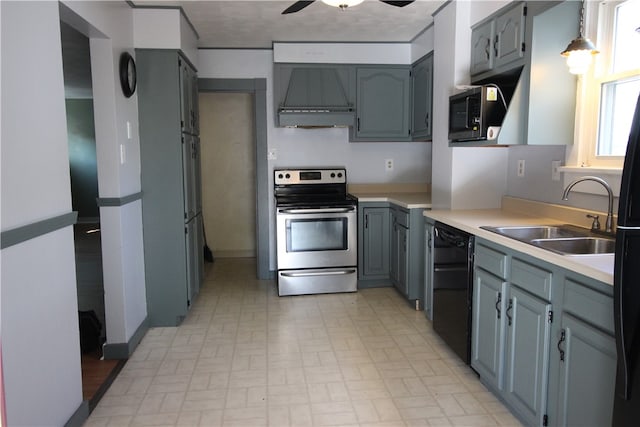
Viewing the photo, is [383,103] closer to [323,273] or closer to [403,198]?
[403,198]

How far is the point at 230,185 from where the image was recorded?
590 centimetres

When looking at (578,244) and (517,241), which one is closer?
(517,241)

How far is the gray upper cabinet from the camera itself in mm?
2613

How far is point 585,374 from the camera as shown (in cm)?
173

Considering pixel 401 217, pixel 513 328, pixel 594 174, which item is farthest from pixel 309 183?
pixel 513 328

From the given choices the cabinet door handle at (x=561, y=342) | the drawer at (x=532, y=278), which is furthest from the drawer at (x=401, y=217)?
the cabinet door handle at (x=561, y=342)

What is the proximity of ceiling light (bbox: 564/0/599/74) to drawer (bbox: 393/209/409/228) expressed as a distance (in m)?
1.75

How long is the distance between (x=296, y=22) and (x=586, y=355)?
10.4ft

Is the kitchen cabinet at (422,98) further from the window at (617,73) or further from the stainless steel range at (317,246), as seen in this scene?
the window at (617,73)

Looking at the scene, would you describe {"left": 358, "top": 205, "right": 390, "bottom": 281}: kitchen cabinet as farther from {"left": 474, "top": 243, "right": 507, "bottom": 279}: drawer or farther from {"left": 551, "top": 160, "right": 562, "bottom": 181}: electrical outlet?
{"left": 474, "top": 243, "right": 507, "bottom": 279}: drawer

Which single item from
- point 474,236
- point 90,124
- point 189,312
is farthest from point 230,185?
point 474,236

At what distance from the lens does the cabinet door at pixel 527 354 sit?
6.48 ft

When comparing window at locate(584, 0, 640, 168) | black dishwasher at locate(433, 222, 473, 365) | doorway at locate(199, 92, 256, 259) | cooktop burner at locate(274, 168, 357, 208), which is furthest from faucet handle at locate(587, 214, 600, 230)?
doorway at locate(199, 92, 256, 259)

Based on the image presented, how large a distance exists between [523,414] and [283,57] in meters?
3.55
